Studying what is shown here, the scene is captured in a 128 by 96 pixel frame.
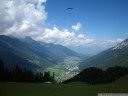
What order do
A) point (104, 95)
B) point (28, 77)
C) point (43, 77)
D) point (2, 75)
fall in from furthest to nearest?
1. point (43, 77)
2. point (28, 77)
3. point (2, 75)
4. point (104, 95)

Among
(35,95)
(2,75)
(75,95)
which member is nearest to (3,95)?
(35,95)

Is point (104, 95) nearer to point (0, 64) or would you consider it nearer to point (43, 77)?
point (0, 64)

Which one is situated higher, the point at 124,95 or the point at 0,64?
the point at 0,64

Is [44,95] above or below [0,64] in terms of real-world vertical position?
below

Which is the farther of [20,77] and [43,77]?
[43,77]

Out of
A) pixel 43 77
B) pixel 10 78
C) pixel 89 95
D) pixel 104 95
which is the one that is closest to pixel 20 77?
pixel 10 78

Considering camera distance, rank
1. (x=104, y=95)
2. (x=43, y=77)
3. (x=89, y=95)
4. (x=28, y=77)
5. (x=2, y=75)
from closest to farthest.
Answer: (x=104, y=95) → (x=89, y=95) → (x=2, y=75) → (x=28, y=77) → (x=43, y=77)

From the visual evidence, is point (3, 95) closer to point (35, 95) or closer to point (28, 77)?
point (35, 95)

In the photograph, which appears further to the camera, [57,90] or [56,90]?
[57,90]

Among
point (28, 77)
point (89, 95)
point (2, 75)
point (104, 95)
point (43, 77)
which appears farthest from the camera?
point (43, 77)
